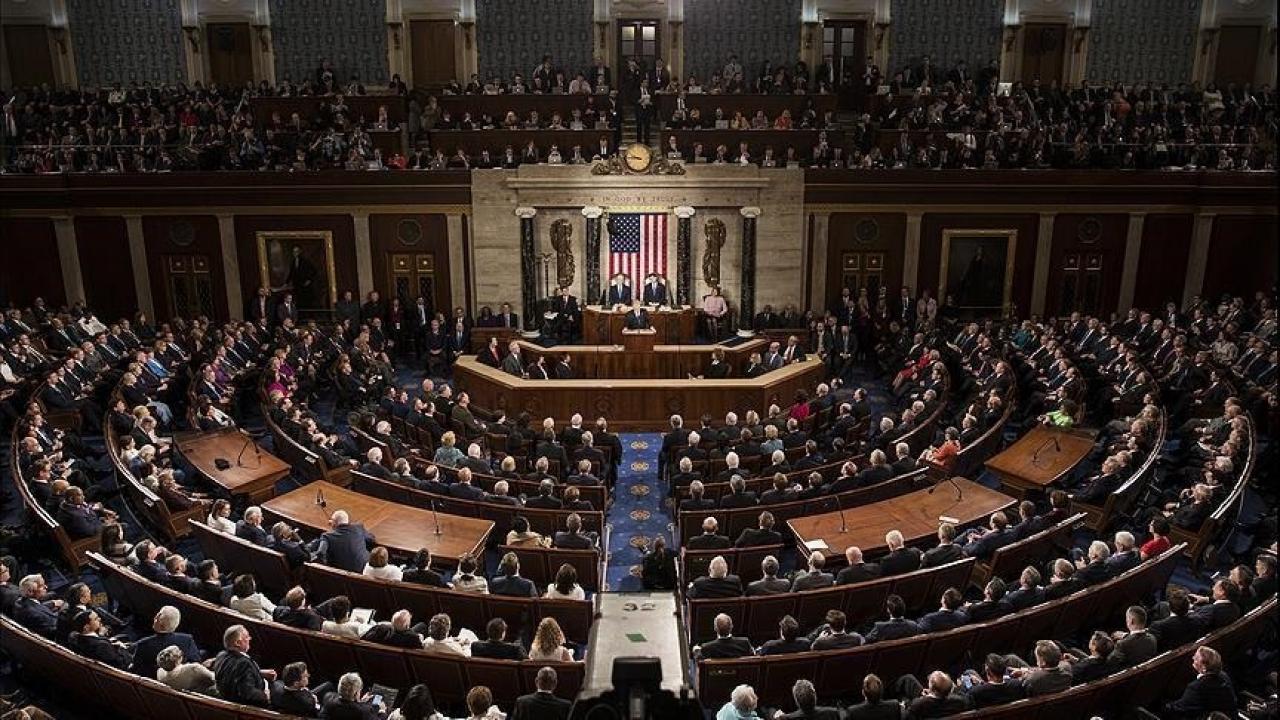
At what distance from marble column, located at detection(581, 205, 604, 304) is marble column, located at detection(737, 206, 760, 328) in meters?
2.97

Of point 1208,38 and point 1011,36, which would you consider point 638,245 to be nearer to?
point 1011,36

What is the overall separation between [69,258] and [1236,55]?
1094 inches

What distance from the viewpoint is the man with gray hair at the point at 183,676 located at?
6.89 meters

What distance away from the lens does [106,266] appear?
826 inches

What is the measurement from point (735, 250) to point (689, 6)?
7679 millimetres

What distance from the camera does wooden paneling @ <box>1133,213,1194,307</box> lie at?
68.8 ft

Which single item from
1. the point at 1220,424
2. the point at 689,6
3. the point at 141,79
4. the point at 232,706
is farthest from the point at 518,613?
the point at 141,79

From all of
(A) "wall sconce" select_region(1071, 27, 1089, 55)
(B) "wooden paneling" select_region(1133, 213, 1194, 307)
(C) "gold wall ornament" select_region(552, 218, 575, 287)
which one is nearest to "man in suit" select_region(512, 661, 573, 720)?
(C) "gold wall ornament" select_region(552, 218, 575, 287)

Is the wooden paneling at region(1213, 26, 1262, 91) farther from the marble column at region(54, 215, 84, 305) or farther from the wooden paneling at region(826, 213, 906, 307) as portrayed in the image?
the marble column at region(54, 215, 84, 305)

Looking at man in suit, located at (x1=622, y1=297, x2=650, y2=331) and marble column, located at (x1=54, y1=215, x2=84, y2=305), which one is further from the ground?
marble column, located at (x1=54, y1=215, x2=84, y2=305)

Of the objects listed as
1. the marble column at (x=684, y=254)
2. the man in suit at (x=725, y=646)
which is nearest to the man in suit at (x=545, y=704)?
the man in suit at (x=725, y=646)

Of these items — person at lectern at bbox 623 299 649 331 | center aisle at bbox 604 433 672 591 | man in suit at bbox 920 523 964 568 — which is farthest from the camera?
person at lectern at bbox 623 299 649 331

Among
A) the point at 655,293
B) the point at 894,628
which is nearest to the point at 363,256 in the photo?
the point at 655,293

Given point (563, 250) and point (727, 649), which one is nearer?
point (727, 649)
